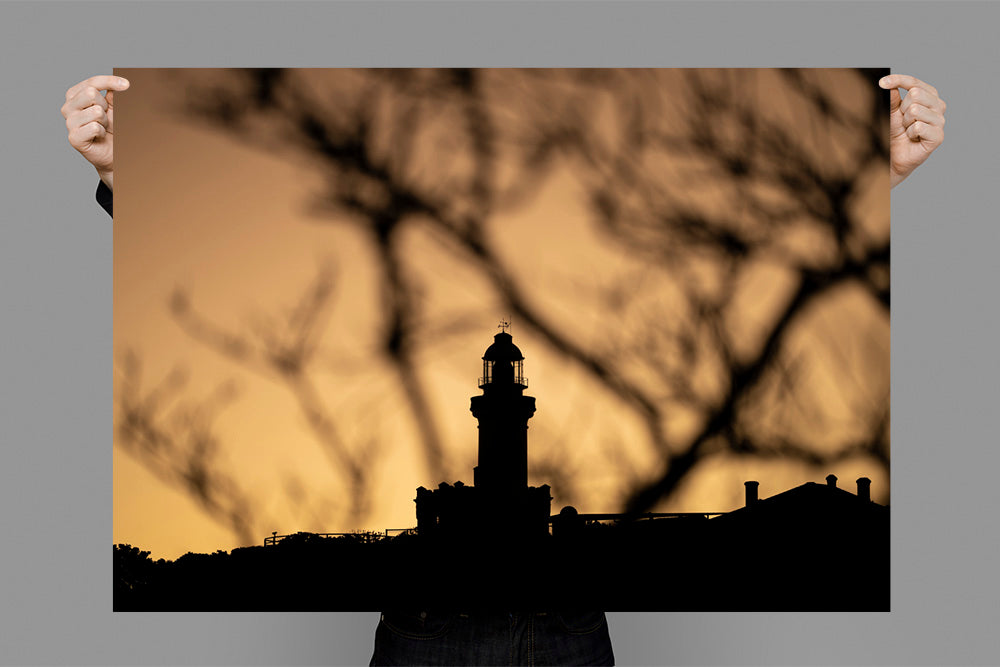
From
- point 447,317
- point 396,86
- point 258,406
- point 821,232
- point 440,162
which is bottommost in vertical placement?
point 258,406

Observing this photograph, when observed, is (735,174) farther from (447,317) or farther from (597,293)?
(447,317)

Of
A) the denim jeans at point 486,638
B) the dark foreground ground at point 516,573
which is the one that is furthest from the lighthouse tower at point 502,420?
the denim jeans at point 486,638

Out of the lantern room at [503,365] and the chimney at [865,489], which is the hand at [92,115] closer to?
the lantern room at [503,365]

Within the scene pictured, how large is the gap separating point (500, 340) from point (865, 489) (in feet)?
3.79

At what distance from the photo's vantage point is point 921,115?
111 inches

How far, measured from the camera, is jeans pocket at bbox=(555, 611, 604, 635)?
9.04 feet

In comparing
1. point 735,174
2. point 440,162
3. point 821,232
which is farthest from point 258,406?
point 821,232

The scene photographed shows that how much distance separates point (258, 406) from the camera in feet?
8.98

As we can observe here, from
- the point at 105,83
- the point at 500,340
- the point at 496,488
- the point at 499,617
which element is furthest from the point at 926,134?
the point at 105,83

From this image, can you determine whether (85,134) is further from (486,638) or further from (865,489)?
(865,489)

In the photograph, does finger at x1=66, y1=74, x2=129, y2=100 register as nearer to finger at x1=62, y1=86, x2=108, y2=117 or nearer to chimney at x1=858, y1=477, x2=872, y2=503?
finger at x1=62, y1=86, x2=108, y2=117

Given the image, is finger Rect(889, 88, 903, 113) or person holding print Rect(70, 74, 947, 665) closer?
person holding print Rect(70, 74, 947, 665)

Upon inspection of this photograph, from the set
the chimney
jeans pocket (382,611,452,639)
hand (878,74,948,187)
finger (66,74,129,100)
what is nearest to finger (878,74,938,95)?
hand (878,74,948,187)

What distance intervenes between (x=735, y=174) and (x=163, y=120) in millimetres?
1687
